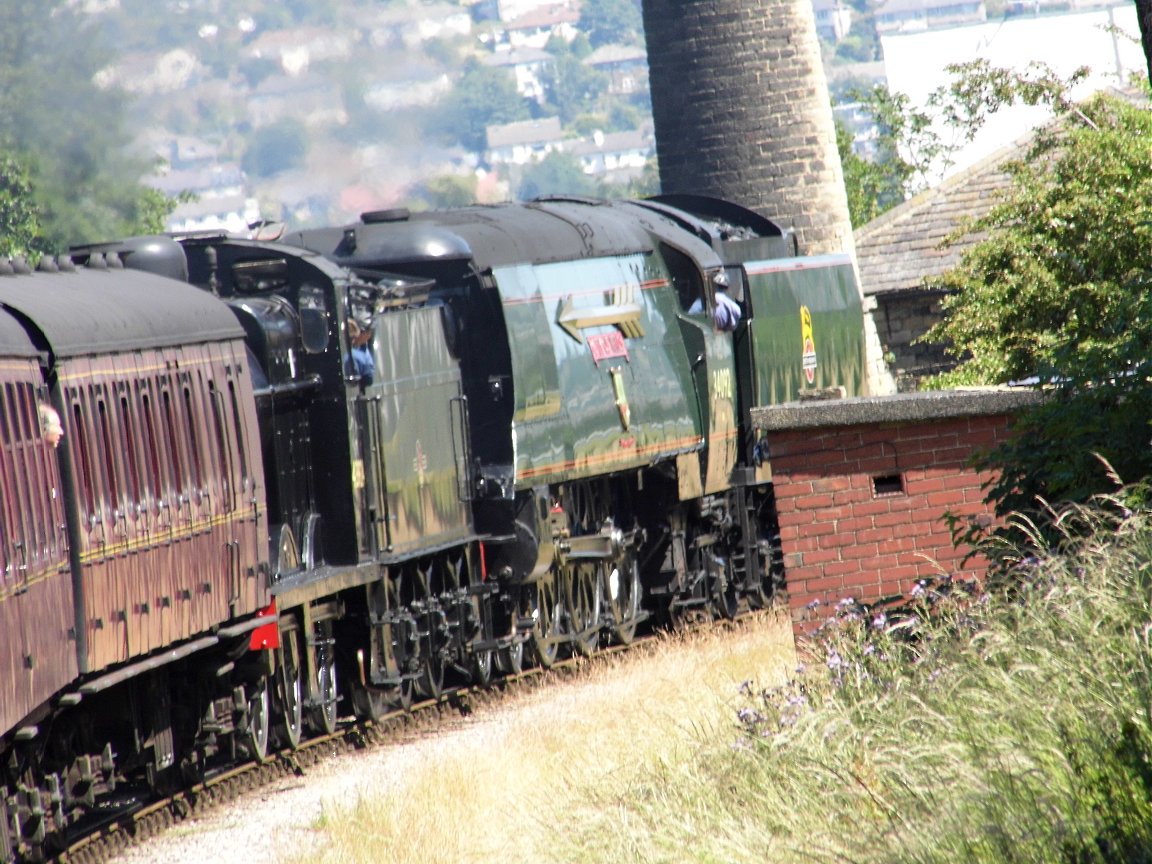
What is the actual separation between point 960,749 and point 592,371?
1028 cm

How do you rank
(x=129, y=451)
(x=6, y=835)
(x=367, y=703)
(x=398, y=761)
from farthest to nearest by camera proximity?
(x=367, y=703) < (x=398, y=761) < (x=129, y=451) < (x=6, y=835)

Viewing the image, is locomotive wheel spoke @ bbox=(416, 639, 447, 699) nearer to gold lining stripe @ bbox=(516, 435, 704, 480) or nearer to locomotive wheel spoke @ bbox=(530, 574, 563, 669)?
locomotive wheel spoke @ bbox=(530, 574, 563, 669)

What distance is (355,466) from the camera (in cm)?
1417

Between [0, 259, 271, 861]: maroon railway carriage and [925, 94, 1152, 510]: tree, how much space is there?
474 centimetres

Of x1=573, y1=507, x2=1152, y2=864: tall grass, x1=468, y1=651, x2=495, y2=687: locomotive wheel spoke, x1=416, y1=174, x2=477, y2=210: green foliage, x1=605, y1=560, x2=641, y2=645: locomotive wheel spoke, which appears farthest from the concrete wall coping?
x1=416, y1=174, x2=477, y2=210: green foliage

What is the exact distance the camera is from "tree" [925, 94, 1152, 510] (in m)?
9.66

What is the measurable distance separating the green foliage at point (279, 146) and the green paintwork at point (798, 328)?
2760cm

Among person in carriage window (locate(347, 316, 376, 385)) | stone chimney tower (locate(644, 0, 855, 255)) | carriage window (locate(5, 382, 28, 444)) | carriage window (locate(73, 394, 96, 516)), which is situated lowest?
carriage window (locate(73, 394, 96, 516))

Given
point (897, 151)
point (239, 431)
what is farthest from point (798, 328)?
point (897, 151)

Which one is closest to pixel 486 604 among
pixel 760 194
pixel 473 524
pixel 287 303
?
pixel 473 524

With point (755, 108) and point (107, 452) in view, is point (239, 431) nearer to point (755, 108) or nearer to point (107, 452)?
point (107, 452)

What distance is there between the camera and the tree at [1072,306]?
380 inches

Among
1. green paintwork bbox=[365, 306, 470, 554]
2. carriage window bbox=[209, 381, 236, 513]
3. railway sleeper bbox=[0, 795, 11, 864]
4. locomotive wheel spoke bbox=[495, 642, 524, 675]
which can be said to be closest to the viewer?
railway sleeper bbox=[0, 795, 11, 864]

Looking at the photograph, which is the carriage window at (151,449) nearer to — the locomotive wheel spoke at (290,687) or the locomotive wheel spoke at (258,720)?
the locomotive wheel spoke at (258,720)
